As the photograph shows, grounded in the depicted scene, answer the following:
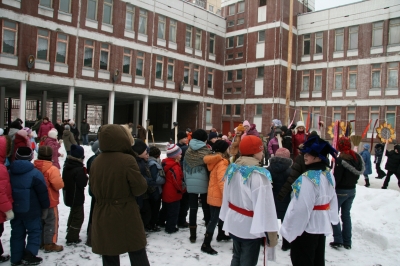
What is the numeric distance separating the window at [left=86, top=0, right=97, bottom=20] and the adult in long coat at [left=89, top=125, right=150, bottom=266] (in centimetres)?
2276

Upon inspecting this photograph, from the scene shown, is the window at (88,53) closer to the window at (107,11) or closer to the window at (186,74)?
the window at (107,11)

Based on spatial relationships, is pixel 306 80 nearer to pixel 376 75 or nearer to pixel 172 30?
pixel 376 75

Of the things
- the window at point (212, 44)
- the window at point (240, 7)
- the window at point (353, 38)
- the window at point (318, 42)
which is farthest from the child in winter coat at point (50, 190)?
the window at point (240, 7)

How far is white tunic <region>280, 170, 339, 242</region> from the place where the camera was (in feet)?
11.5

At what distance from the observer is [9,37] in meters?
19.8

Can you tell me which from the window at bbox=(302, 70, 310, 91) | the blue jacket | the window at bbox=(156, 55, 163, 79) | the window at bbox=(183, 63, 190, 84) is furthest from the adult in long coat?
the window at bbox=(302, 70, 310, 91)

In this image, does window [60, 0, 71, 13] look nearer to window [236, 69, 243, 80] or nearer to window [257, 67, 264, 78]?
window [236, 69, 243, 80]

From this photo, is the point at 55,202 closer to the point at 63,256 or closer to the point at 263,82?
the point at 63,256

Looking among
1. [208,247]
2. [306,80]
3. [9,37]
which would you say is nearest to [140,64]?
[9,37]

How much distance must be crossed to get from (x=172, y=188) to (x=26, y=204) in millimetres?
2409

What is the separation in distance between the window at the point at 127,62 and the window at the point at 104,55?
1.41 metres

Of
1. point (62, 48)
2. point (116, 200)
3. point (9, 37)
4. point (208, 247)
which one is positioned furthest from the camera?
point (62, 48)

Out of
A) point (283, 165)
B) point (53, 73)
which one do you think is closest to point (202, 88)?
point (53, 73)

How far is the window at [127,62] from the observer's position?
25.5 meters
